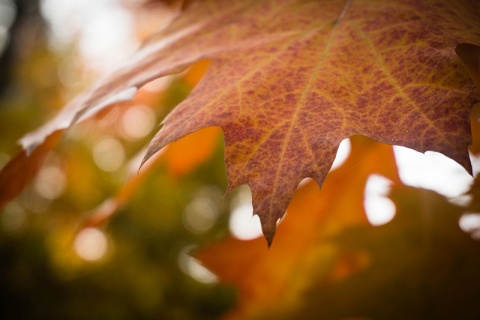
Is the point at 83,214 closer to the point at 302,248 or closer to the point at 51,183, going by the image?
the point at 51,183

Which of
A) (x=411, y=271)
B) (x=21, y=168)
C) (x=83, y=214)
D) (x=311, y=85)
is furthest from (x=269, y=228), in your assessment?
(x=83, y=214)

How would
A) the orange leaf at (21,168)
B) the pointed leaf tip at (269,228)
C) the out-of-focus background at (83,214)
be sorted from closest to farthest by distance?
the pointed leaf tip at (269,228)
the orange leaf at (21,168)
the out-of-focus background at (83,214)

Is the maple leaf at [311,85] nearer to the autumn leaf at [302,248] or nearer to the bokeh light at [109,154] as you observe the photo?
the autumn leaf at [302,248]

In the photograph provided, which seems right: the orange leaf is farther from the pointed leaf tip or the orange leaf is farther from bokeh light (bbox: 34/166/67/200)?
bokeh light (bbox: 34/166/67/200)

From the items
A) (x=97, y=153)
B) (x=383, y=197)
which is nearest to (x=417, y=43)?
(x=383, y=197)

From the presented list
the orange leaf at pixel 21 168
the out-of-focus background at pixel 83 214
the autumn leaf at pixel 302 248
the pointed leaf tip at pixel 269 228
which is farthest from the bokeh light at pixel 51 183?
the pointed leaf tip at pixel 269 228

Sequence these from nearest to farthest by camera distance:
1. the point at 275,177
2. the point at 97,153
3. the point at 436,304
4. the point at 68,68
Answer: the point at 275,177 < the point at 436,304 < the point at 97,153 < the point at 68,68

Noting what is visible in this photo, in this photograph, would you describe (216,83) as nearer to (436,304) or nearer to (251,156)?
(251,156)

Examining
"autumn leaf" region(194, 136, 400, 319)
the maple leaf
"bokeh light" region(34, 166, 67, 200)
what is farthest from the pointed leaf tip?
"bokeh light" region(34, 166, 67, 200)
